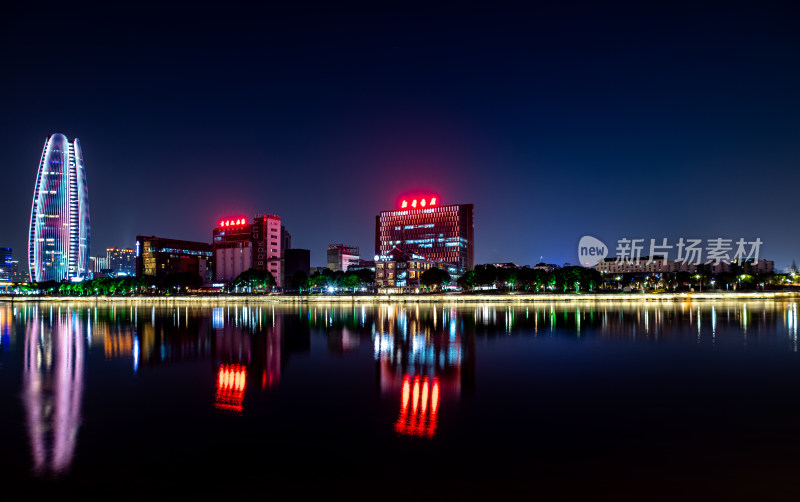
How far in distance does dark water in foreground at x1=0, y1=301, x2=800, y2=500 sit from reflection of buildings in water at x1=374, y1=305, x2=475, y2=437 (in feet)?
0.46

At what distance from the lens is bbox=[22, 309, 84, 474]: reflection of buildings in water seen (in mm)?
12734

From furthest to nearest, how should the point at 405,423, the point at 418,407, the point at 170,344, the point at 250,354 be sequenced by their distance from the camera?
the point at 170,344 → the point at 250,354 → the point at 418,407 → the point at 405,423

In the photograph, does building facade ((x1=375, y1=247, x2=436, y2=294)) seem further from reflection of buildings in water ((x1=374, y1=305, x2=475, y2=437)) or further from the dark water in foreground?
the dark water in foreground

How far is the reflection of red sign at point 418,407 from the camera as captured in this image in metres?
14.6

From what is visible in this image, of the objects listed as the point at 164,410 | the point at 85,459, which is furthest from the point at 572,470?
the point at 164,410

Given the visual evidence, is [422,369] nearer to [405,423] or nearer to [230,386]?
[230,386]

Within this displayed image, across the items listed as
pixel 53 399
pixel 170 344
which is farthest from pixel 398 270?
pixel 53 399

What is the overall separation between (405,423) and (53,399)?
1309 centimetres

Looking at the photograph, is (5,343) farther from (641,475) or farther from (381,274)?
(381,274)

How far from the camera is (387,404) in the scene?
1773cm

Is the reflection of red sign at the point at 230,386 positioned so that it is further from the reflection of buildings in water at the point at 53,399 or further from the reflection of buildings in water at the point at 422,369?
the reflection of buildings in water at the point at 422,369

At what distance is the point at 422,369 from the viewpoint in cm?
2455

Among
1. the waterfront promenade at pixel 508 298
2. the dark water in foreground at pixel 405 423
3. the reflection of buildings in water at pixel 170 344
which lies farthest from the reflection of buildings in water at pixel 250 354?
the waterfront promenade at pixel 508 298

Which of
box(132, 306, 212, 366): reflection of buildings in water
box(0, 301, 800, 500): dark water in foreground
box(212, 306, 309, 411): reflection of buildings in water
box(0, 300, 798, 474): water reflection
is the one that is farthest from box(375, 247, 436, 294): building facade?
box(0, 301, 800, 500): dark water in foreground
